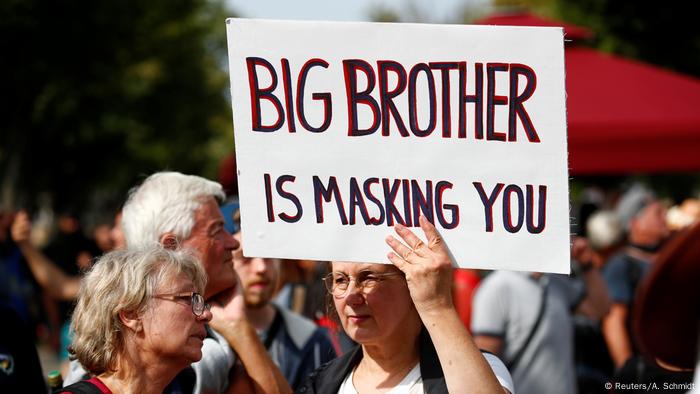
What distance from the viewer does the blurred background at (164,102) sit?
7656 millimetres

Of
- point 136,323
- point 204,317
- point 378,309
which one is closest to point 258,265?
point 204,317

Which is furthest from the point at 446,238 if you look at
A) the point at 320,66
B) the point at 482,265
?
the point at 320,66

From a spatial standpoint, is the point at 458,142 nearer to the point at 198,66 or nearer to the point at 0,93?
the point at 0,93

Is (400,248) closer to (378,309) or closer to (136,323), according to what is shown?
(378,309)

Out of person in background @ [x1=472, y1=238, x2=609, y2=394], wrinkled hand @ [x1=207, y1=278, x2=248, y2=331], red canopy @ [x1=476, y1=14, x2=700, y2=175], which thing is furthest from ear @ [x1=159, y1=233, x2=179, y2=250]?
red canopy @ [x1=476, y1=14, x2=700, y2=175]

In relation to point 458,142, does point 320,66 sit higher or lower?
higher

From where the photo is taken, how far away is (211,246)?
11.9 ft

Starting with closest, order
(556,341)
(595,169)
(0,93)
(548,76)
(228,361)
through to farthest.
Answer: (548,76) → (228,361) → (556,341) → (595,169) → (0,93)

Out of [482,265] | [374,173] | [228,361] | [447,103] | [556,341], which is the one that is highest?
[447,103]

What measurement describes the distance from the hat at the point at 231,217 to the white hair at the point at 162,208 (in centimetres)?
41

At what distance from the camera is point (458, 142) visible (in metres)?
2.83

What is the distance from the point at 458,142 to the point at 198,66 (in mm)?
43038

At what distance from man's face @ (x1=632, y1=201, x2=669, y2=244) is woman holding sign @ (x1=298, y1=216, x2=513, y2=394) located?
512cm

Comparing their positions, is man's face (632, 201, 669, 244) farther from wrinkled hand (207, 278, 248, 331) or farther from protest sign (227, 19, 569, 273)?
protest sign (227, 19, 569, 273)
